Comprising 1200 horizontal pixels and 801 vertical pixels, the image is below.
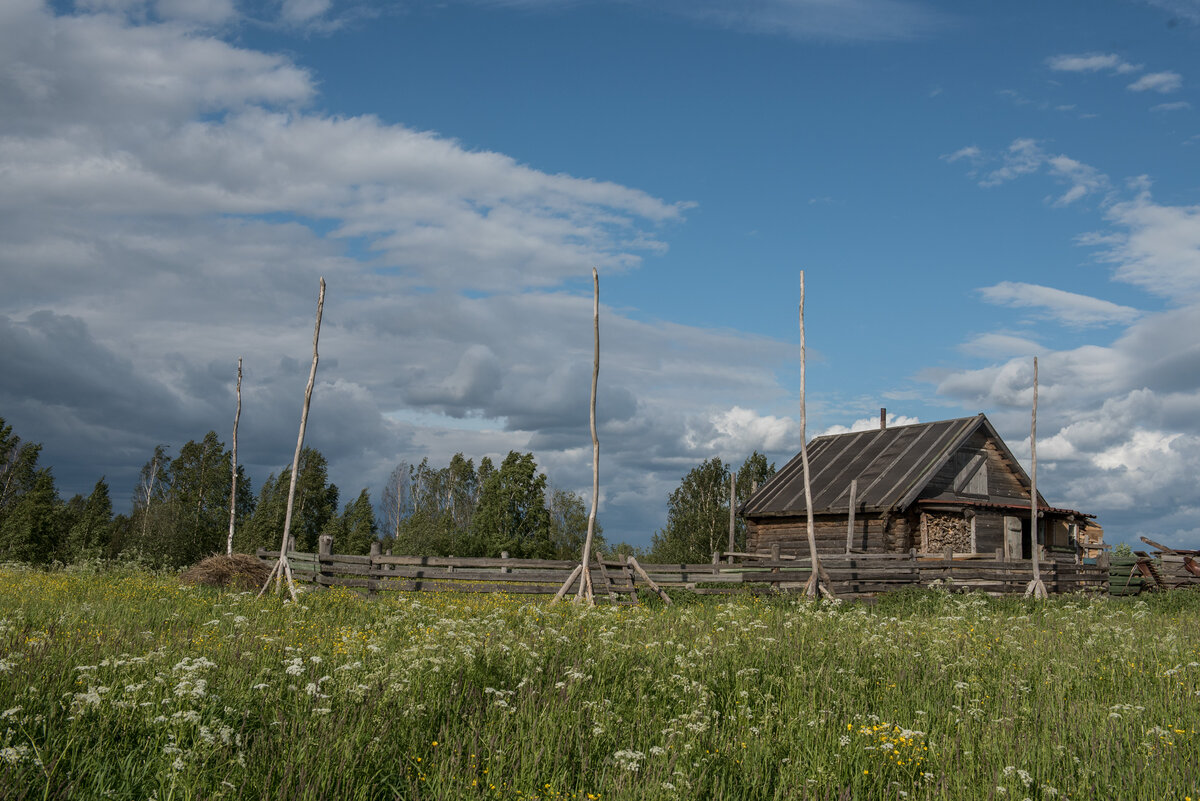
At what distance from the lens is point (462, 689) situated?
6371 millimetres

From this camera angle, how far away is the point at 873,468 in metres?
34.5

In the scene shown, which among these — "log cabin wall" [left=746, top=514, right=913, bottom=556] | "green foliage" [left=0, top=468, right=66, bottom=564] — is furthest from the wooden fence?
"green foliage" [left=0, top=468, right=66, bottom=564]

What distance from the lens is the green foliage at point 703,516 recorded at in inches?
1736

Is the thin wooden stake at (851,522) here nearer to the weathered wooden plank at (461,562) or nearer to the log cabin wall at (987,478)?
the log cabin wall at (987,478)

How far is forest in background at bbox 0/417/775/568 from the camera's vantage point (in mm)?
41344

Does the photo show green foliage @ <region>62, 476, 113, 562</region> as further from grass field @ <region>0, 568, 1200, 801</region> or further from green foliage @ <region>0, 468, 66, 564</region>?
grass field @ <region>0, 568, 1200, 801</region>

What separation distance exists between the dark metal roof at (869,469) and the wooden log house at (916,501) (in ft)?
0.16

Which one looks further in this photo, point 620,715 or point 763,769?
point 620,715

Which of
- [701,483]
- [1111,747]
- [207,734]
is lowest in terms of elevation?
[1111,747]

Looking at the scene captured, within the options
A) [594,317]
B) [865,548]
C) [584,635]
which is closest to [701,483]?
[865,548]

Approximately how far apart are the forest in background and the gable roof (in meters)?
7.63

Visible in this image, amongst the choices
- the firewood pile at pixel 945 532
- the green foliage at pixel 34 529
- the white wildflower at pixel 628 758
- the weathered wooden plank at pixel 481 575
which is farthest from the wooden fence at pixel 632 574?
the green foliage at pixel 34 529

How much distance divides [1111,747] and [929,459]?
28.0m

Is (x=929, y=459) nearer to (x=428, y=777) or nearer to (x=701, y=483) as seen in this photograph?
(x=701, y=483)
